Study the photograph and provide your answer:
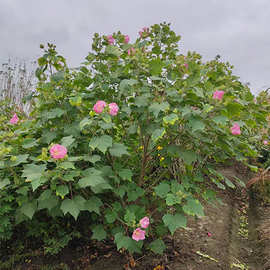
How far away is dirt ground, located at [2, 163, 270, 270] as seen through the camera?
211cm

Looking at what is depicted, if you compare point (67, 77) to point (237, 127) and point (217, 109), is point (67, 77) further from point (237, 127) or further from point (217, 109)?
point (237, 127)

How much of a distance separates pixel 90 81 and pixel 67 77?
215 mm

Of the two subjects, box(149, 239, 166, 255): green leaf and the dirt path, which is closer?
box(149, 239, 166, 255): green leaf

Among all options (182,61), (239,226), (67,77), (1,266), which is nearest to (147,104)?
(182,61)

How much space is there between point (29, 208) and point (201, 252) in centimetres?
149

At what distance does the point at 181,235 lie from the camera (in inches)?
103

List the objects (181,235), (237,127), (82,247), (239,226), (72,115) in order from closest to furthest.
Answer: (237,127) → (72,115) → (82,247) → (181,235) → (239,226)

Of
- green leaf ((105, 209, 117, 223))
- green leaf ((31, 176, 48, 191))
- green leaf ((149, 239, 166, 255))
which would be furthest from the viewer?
green leaf ((149, 239, 166, 255))

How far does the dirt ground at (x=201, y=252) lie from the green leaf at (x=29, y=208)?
61 centimetres

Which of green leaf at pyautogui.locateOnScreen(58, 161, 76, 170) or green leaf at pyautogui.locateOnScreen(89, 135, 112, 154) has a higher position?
green leaf at pyautogui.locateOnScreen(89, 135, 112, 154)

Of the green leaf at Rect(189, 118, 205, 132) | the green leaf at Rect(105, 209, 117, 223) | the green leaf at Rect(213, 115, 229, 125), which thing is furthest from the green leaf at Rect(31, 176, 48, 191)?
the green leaf at Rect(213, 115, 229, 125)

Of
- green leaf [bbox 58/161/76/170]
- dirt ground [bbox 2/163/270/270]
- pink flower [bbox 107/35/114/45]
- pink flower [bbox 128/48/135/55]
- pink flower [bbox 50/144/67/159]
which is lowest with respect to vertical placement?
dirt ground [bbox 2/163/270/270]

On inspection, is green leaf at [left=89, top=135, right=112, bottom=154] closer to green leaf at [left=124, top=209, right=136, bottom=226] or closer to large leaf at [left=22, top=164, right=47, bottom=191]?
large leaf at [left=22, top=164, right=47, bottom=191]

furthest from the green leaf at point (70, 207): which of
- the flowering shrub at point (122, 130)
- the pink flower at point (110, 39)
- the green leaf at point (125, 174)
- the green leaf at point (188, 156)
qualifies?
the pink flower at point (110, 39)
